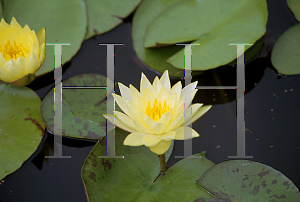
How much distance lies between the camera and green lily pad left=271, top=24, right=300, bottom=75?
1.43 m

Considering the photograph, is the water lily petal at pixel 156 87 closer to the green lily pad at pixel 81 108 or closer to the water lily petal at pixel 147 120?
the water lily petal at pixel 147 120

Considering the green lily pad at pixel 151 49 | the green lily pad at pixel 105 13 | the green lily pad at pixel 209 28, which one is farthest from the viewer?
the green lily pad at pixel 105 13

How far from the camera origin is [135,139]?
0.96 meters

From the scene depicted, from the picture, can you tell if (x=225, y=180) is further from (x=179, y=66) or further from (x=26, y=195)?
(x=26, y=195)

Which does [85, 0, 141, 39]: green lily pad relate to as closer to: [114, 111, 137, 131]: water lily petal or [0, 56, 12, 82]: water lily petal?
[0, 56, 12, 82]: water lily petal

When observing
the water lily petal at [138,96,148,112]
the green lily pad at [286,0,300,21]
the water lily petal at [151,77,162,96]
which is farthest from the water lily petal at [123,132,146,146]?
the green lily pad at [286,0,300,21]

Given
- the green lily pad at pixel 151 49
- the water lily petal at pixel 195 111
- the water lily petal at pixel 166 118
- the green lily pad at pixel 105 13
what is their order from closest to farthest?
the water lily petal at pixel 166 118, the water lily petal at pixel 195 111, the green lily pad at pixel 151 49, the green lily pad at pixel 105 13

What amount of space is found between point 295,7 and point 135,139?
1.54 metres

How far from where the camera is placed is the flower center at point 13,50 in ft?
4.38

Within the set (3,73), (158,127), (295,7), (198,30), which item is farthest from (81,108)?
(295,7)

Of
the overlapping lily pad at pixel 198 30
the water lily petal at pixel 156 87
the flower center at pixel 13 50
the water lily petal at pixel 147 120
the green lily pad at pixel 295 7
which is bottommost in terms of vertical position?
the water lily petal at pixel 147 120

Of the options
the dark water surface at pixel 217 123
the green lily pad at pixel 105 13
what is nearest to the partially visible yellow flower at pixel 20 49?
the dark water surface at pixel 217 123

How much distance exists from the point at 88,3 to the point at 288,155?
1.65 meters

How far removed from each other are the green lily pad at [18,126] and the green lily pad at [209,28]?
0.83 metres
